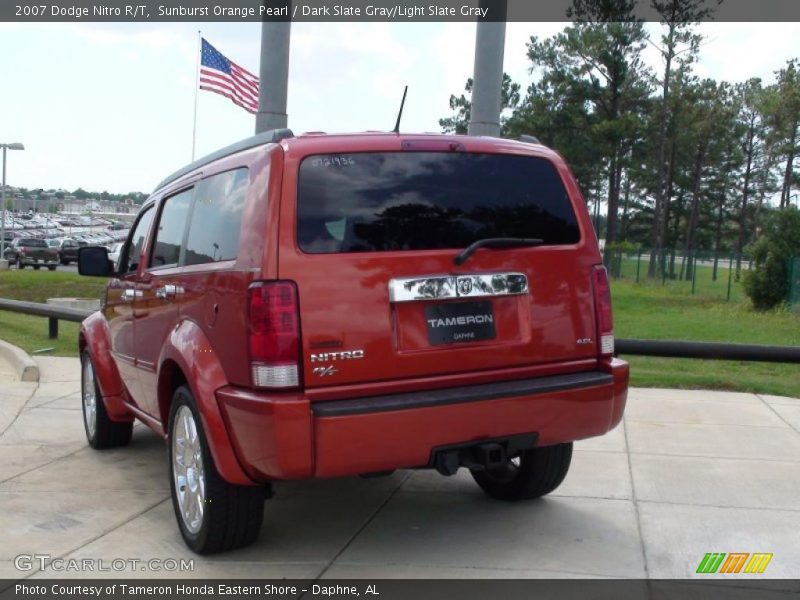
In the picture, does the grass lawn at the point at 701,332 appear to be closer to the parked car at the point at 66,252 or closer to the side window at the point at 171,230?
the side window at the point at 171,230

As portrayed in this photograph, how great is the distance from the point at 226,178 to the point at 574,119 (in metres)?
46.8

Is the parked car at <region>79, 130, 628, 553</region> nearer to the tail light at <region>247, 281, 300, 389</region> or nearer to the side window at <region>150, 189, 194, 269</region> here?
the tail light at <region>247, 281, 300, 389</region>

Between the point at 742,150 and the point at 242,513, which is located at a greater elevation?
the point at 742,150

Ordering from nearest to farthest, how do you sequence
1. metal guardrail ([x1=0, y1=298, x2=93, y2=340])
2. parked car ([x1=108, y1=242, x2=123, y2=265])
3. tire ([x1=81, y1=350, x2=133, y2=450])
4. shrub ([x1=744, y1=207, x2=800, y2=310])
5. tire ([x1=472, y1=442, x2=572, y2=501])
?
tire ([x1=472, y1=442, x2=572, y2=501]), parked car ([x1=108, y1=242, x2=123, y2=265]), tire ([x1=81, y1=350, x2=133, y2=450]), metal guardrail ([x1=0, y1=298, x2=93, y2=340]), shrub ([x1=744, y1=207, x2=800, y2=310])

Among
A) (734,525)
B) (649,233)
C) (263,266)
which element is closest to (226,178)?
(263,266)

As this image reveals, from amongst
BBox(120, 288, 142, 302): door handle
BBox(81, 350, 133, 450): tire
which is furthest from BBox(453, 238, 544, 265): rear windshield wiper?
BBox(81, 350, 133, 450): tire

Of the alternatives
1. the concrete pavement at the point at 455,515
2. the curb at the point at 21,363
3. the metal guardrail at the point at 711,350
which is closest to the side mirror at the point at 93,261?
the concrete pavement at the point at 455,515

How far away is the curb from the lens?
33.0 feet

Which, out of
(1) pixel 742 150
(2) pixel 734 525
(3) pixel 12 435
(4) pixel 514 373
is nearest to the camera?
(4) pixel 514 373

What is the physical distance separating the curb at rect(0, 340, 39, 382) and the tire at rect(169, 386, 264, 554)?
600 cm

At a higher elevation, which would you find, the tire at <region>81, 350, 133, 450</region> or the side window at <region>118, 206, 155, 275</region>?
the side window at <region>118, 206, 155, 275</region>

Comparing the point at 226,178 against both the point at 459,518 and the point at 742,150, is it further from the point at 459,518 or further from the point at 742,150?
the point at 742,150

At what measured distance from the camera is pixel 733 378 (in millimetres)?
10031

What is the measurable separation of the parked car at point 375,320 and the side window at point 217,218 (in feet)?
0.06
